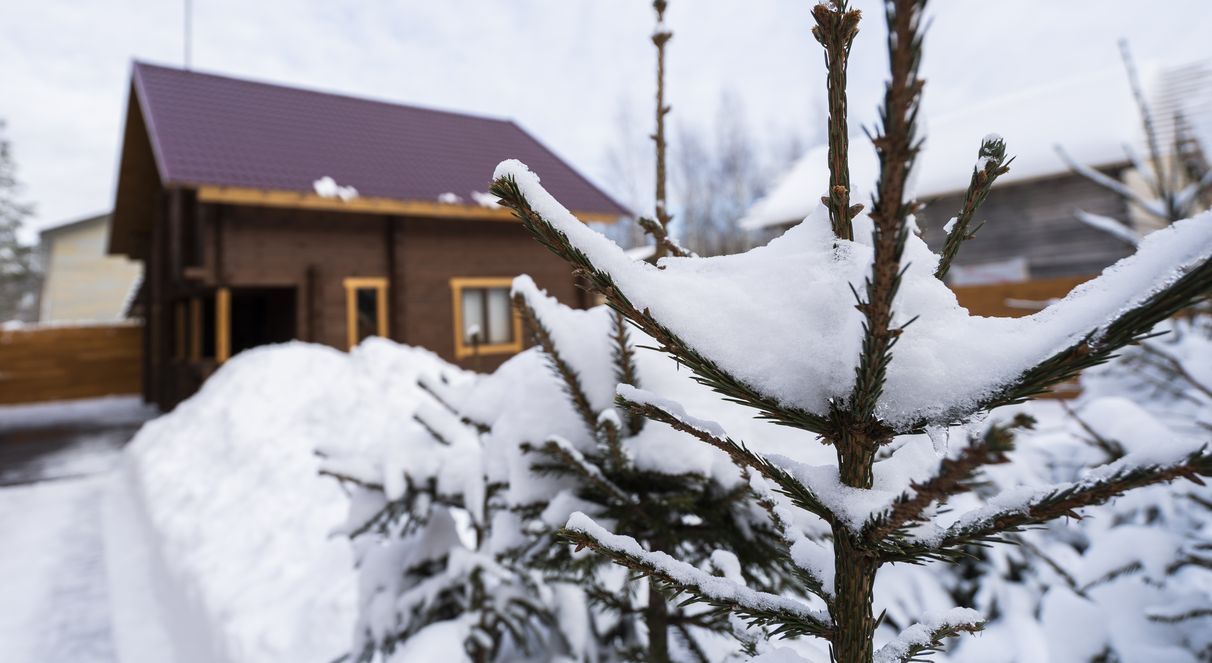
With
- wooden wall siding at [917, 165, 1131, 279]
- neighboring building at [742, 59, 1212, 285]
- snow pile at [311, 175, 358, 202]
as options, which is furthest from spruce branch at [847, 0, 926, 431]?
wooden wall siding at [917, 165, 1131, 279]

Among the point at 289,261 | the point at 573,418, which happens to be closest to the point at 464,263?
the point at 289,261

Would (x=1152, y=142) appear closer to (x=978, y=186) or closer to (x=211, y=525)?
(x=978, y=186)

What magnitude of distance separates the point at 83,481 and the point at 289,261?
404 centimetres

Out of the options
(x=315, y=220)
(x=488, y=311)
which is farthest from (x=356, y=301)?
(x=488, y=311)

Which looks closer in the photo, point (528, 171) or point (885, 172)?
point (885, 172)

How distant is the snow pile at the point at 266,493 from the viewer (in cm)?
293

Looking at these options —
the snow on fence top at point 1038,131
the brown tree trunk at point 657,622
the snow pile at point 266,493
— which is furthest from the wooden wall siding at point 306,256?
the brown tree trunk at point 657,622

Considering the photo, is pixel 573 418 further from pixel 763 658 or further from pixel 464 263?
pixel 464 263

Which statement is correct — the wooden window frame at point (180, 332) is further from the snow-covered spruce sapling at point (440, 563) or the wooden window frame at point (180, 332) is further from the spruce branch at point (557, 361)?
the spruce branch at point (557, 361)

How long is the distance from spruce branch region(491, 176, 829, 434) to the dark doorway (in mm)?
10568

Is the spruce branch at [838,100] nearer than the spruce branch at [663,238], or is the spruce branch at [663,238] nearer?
the spruce branch at [838,100]

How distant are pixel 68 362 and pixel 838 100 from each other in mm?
21238

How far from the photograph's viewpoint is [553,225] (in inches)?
21.4

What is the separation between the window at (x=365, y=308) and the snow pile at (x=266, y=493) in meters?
1.99
